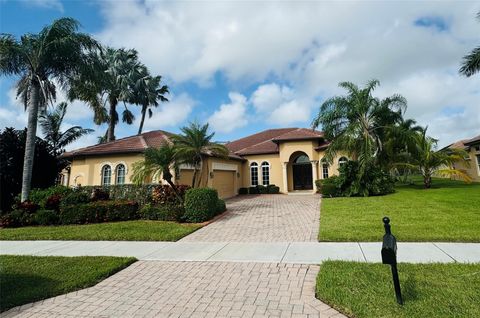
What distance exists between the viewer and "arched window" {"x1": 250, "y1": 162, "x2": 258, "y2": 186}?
27053 mm

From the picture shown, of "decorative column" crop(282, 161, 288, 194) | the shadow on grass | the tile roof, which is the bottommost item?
the shadow on grass

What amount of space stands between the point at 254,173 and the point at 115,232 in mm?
18170

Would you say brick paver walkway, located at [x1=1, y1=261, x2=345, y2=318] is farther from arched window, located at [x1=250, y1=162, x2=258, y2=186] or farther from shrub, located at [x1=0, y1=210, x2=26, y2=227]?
arched window, located at [x1=250, y1=162, x2=258, y2=186]

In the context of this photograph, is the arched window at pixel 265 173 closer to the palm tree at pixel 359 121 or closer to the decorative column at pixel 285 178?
the decorative column at pixel 285 178

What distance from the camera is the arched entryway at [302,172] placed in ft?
87.6

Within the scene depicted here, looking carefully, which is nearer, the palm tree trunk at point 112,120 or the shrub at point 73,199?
the shrub at point 73,199

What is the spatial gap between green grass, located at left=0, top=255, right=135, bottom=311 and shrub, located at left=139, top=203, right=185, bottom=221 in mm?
5344

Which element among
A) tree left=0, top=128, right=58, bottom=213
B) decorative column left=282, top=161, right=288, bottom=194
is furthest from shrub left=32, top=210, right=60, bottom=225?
decorative column left=282, top=161, right=288, bottom=194

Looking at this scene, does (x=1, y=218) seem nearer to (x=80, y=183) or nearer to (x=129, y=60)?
(x=80, y=183)

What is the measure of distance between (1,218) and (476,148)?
1428 inches

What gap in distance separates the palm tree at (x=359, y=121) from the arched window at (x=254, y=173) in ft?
28.9

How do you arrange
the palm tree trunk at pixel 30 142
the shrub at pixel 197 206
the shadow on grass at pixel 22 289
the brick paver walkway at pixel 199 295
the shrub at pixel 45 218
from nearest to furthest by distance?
the brick paver walkway at pixel 199 295 < the shadow on grass at pixel 22 289 < the shrub at pixel 197 206 < the shrub at pixel 45 218 < the palm tree trunk at pixel 30 142

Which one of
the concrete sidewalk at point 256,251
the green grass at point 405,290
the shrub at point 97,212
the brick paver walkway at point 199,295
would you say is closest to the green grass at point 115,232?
the concrete sidewalk at point 256,251

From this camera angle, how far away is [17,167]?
16125 millimetres
